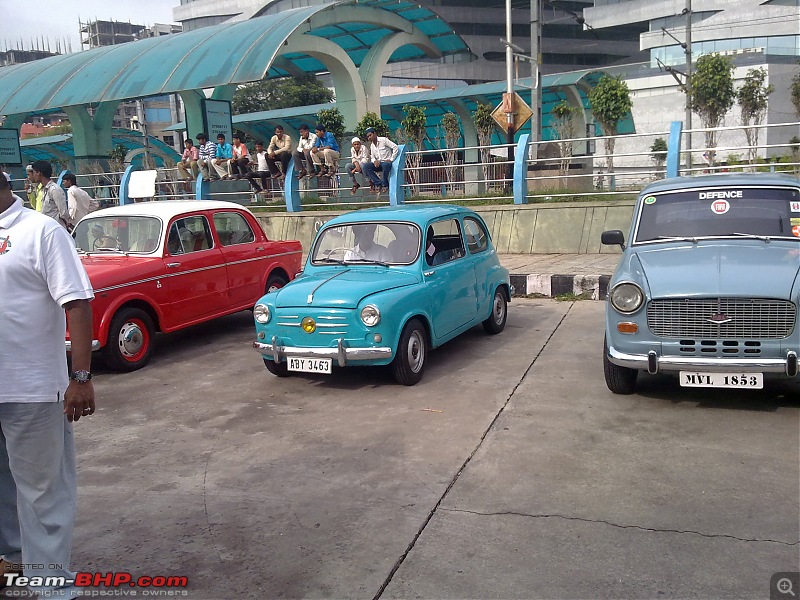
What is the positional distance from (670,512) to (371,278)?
3.66 meters

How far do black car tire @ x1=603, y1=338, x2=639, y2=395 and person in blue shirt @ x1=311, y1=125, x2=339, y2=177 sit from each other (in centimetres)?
1106

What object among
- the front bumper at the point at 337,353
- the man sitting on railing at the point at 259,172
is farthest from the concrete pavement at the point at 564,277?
the man sitting on railing at the point at 259,172

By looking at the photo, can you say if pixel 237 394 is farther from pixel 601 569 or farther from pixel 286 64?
pixel 286 64

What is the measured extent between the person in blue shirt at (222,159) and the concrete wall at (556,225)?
15.3 ft

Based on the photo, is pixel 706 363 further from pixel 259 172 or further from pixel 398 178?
pixel 259 172

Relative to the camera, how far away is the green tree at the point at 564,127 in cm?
1697

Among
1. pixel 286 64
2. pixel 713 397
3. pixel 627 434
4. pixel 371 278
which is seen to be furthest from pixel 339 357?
pixel 286 64

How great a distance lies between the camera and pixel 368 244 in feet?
24.0

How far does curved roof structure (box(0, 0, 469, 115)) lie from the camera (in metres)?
19.7

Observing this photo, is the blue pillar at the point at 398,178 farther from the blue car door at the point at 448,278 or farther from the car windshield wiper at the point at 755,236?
the car windshield wiper at the point at 755,236

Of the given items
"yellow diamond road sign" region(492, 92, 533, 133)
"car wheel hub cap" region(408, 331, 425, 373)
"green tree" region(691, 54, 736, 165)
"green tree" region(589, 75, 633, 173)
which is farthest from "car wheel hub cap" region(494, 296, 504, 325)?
"green tree" region(691, 54, 736, 165)

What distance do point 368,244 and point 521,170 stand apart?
6969 mm

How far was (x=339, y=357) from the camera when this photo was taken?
6.18 m

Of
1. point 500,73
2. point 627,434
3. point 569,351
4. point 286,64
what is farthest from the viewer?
point 500,73
